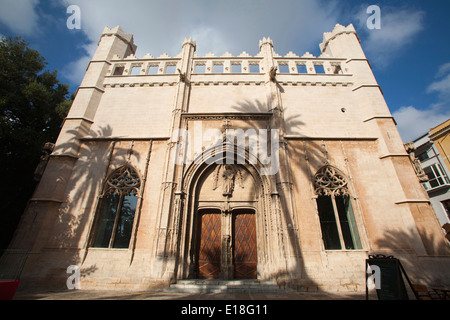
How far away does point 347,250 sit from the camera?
846cm

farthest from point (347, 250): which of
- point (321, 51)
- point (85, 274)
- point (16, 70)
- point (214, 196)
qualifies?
point (16, 70)

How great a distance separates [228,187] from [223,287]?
4.28 metres

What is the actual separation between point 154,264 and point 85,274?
2.93 m

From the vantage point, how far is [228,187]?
9875mm

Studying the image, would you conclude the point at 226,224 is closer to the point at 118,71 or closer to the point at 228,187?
the point at 228,187

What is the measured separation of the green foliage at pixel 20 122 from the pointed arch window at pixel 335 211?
52.1ft

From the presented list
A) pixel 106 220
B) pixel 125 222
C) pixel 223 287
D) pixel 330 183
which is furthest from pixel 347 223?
pixel 106 220

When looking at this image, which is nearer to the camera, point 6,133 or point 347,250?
point 347,250

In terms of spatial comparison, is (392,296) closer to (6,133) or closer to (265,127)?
(265,127)

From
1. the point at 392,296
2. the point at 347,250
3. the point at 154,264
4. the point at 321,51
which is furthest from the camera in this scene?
the point at 321,51

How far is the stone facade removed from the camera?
320 inches

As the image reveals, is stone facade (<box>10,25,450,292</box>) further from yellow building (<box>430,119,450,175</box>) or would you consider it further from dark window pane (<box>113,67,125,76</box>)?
yellow building (<box>430,119,450,175</box>)

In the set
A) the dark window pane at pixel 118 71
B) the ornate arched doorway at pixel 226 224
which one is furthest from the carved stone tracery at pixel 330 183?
the dark window pane at pixel 118 71

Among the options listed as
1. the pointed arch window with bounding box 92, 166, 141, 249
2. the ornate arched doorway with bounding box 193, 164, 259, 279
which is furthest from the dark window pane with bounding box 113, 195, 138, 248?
the ornate arched doorway with bounding box 193, 164, 259, 279
